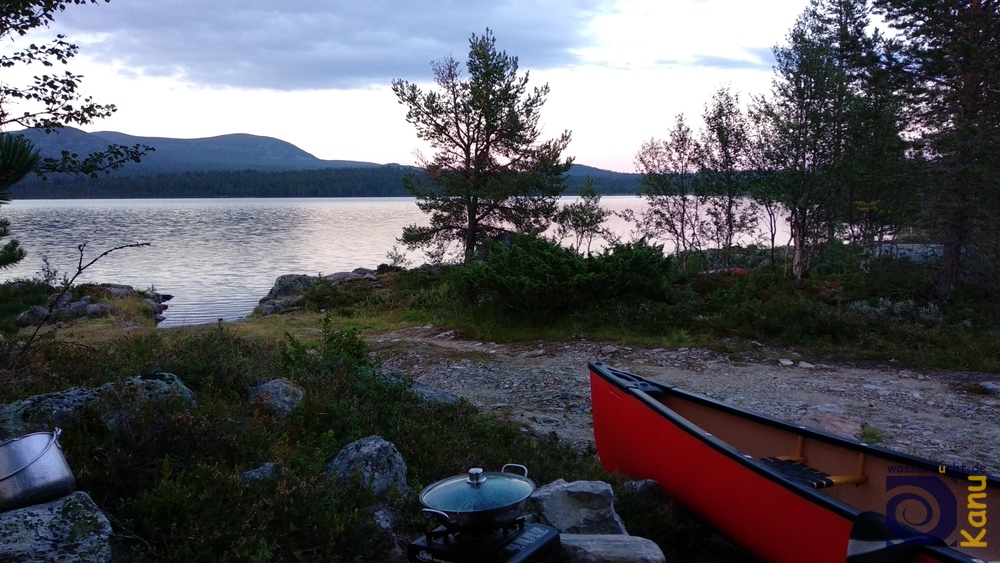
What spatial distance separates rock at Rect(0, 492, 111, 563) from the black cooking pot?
148 cm

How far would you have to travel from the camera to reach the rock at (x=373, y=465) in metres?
4.21

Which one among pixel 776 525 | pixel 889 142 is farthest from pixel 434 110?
pixel 776 525

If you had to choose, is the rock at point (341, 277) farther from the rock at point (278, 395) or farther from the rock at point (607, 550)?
the rock at point (607, 550)

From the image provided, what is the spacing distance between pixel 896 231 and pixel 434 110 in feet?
46.6

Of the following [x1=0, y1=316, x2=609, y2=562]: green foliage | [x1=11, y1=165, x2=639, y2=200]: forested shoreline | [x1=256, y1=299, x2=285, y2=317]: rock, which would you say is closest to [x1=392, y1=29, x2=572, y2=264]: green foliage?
[x1=256, y1=299, x2=285, y2=317]: rock

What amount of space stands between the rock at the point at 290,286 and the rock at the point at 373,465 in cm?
2069

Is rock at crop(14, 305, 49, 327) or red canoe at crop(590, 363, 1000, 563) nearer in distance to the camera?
red canoe at crop(590, 363, 1000, 563)

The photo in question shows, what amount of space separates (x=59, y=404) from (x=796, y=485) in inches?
182

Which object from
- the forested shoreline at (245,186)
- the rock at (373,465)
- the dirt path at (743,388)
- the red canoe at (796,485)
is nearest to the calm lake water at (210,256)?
the dirt path at (743,388)

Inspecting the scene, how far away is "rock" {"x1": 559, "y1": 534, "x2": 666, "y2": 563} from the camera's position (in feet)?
11.1

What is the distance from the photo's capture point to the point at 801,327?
37.0 feet

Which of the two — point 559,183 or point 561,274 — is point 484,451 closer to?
point 561,274

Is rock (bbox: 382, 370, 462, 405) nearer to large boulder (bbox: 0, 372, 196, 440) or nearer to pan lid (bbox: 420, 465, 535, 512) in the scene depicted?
large boulder (bbox: 0, 372, 196, 440)

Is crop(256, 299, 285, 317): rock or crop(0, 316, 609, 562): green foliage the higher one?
crop(0, 316, 609, 562): green foliage
